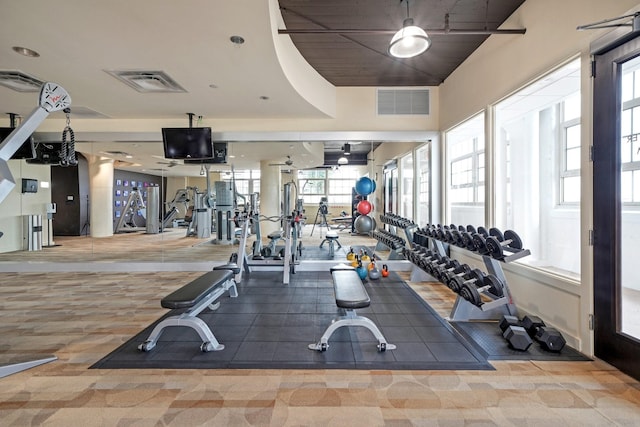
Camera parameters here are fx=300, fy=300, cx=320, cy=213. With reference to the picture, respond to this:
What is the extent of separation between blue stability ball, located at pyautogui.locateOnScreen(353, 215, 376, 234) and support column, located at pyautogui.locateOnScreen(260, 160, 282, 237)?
1745 millimetres

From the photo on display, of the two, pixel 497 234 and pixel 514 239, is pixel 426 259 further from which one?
pixel 514 239

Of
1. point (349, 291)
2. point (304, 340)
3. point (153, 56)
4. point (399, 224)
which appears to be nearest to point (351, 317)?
point (349, 291)

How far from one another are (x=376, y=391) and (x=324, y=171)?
4.73 m

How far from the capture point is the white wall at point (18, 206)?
5469 mm

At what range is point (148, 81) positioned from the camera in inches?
140

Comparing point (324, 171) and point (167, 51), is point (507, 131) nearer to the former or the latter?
point (324, 171)

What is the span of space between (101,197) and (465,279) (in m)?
7.42

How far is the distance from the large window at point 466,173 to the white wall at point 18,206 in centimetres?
764

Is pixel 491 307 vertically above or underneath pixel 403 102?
underneath

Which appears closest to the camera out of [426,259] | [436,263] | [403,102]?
[436,263]

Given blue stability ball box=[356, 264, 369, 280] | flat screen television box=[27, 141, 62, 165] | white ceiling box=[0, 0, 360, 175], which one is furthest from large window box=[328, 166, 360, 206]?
flat screen television box=[27, 141, 62, 165]

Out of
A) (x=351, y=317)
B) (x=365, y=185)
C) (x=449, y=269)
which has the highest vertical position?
(x=365, y=185)

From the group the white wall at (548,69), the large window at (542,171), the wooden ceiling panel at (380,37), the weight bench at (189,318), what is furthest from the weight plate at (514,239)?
the weight bench at (189,318)

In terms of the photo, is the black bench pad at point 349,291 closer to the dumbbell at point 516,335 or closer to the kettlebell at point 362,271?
the dumbbell at point 516,335
